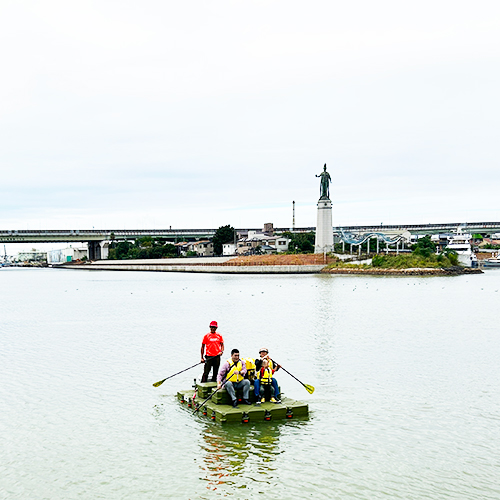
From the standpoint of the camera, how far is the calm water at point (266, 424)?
1109 cm

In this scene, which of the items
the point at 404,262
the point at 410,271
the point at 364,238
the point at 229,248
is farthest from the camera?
the point at 229,248

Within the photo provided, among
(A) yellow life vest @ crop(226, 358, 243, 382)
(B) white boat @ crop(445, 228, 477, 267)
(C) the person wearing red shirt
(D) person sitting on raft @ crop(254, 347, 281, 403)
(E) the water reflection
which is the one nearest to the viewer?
(E) the water reflection

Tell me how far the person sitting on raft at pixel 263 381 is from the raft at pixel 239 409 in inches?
5.5

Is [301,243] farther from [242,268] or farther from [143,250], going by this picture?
[143,250]

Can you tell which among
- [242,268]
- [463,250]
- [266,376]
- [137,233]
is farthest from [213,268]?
[266,376]

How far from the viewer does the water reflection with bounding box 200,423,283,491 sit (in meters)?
11.3

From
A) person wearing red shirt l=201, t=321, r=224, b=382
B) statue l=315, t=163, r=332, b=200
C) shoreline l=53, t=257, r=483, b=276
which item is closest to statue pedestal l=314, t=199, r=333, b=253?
statue l=315, t=163, r=332, b=200

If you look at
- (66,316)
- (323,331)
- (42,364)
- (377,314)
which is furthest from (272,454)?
(66,316)

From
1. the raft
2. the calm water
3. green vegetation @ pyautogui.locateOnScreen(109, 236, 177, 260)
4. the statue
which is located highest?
the statue

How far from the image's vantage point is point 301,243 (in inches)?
4783

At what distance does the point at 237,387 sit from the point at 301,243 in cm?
10795

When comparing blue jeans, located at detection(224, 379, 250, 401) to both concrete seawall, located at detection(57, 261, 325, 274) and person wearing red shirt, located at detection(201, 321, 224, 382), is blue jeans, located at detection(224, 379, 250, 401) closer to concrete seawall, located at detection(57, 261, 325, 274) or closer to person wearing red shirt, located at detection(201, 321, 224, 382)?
person wearing red shirt, located at detection(201, 321, 224, 382)

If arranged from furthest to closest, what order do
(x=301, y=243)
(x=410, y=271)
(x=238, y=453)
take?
(x=301, y=243)
(x=410, y=271)
(x=238, y=453)

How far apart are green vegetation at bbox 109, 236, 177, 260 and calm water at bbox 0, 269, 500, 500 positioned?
334 ft
